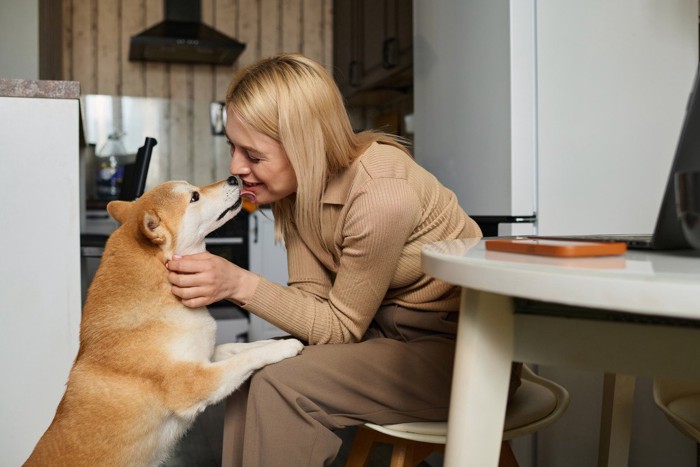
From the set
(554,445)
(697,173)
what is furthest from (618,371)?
(554,445)

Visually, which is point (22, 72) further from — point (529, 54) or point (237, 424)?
point (237, 424)

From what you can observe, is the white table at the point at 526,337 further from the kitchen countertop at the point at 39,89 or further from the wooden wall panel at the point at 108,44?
the wooden wall panel at the point at 108,44

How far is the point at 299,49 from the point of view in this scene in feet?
15.4

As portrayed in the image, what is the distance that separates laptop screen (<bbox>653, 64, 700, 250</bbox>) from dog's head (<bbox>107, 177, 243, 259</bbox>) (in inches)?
32.9

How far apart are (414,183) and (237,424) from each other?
0.52 meters

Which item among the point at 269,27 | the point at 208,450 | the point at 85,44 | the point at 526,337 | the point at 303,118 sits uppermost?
the point at 269,27

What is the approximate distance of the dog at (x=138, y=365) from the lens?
1157mm

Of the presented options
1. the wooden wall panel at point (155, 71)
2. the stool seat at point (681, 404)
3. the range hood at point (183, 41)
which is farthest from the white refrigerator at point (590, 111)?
the wooden wall panel at point (155, 71)

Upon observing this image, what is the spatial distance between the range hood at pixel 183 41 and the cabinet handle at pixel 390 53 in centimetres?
108

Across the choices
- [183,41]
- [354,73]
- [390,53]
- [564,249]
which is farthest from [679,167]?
[183,41]

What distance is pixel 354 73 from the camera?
4074 mm

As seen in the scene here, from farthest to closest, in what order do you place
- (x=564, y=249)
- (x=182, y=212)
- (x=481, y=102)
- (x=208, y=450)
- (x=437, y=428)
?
1. (x=208, y=450)
2. (x=481, y=102)
3. (x=182, y=212)
4. (x=437, y=428)
5. (x=564, y=249)

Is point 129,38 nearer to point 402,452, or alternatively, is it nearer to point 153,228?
point 153,228

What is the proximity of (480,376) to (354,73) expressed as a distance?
Result: 11.8 ft
